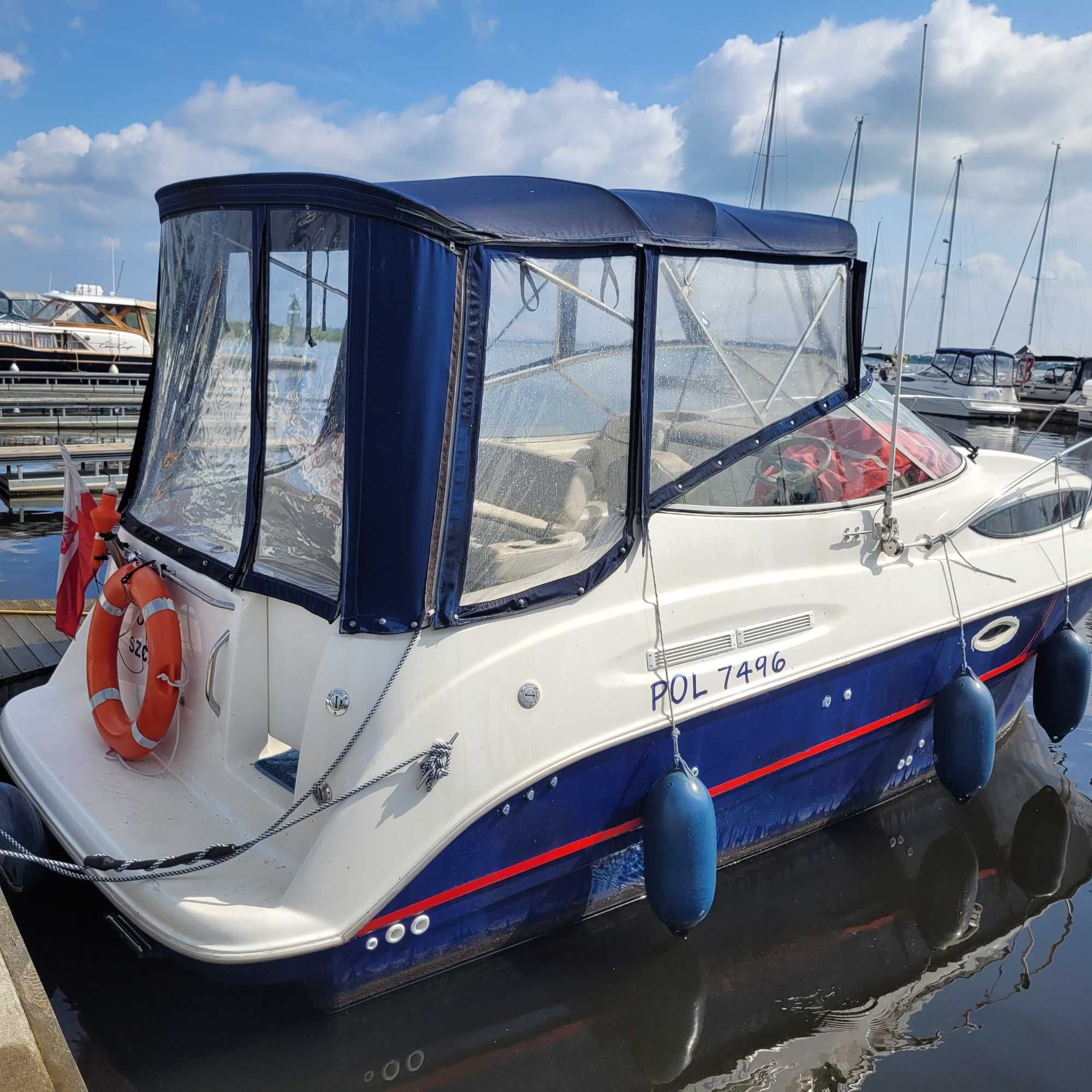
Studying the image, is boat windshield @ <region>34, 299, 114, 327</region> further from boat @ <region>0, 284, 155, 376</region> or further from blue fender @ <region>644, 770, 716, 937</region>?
blue fender @ <region>644, 770, 716, 937</region>

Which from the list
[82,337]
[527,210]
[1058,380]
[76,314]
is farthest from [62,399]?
[1058,380]

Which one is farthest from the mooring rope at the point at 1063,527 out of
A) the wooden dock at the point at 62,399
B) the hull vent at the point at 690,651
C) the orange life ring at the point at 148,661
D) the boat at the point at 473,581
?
the wooden dock at the point at 62,399

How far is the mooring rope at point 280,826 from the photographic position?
2.95 meters

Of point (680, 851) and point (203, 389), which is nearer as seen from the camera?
point (680, 851)

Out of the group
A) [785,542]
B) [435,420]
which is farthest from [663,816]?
[435,420]

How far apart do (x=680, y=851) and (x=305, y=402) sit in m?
1.92

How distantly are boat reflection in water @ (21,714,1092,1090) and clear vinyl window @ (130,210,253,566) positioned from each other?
4.99 ft

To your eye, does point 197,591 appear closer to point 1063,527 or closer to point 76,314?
point 1063,527

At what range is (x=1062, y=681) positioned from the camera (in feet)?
15.7

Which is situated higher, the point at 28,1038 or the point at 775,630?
the point at 775,630

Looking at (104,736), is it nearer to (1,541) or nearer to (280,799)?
(280,799)

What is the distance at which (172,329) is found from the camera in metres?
3.91

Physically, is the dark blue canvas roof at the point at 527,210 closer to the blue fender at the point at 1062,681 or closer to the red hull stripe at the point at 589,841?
the red hull stripe at the point at 589,841

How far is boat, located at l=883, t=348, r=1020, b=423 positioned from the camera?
83.3 feet
